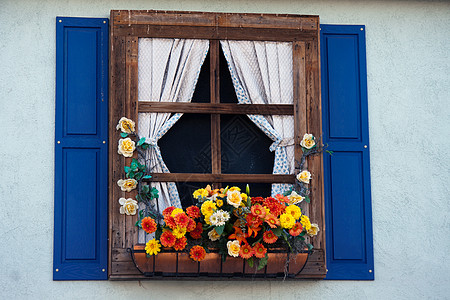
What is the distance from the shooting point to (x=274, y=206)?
5211 mm

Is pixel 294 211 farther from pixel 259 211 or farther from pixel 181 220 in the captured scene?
pixel 181 220

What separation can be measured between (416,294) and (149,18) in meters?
2.70

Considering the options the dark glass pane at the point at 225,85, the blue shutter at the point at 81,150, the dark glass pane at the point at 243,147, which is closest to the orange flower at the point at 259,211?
the dark glass pane at the point at 243,147

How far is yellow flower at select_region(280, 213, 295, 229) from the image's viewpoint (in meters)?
5.16

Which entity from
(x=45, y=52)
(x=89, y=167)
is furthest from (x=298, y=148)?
(x=45, y=52)

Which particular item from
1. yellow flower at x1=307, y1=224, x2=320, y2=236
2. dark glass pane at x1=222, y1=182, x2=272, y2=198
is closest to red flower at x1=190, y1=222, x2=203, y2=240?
dark glass pane at x1=222, y1=182, x2=272, y2=198

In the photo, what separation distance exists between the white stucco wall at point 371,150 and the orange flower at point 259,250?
443 millimetres

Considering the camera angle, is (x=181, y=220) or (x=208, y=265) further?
(x=208, y=265)

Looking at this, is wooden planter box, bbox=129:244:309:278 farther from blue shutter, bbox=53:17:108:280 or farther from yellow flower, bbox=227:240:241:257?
blue shutter, bbox=53:17:108:280

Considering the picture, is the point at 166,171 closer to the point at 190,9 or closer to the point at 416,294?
the point at 190,9

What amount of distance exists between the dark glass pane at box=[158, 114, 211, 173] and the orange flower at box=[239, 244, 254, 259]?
69 cm

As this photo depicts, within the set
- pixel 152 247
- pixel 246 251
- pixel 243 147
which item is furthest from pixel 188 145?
pixel 246 251

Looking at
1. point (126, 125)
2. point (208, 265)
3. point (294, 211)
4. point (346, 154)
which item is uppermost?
point (126, 125)

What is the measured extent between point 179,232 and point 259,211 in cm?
53
